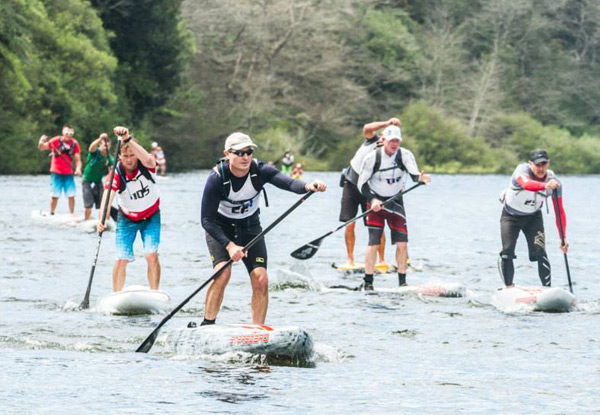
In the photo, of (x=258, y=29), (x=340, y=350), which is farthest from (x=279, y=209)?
(x=258, y=29)

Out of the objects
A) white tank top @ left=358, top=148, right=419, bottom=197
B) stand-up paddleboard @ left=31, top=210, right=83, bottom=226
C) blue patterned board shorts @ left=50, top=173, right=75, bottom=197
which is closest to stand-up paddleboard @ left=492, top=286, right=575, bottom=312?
white tank top @ left=358, top=148, right=419, bottom=197

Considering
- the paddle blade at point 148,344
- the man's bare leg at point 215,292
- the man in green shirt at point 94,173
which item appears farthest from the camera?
the man in green shirt at point 94,173

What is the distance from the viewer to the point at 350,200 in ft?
59.9

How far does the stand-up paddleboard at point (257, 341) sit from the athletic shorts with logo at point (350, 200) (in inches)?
294

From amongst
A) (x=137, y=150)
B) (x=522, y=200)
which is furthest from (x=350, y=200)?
(x=137, y=150)

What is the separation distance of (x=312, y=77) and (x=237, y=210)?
213 feet

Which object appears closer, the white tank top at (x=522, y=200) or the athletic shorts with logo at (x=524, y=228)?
the white tank top at (x=522, y=200)

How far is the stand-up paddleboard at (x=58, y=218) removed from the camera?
83.1ft

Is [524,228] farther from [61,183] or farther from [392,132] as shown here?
[61,183]

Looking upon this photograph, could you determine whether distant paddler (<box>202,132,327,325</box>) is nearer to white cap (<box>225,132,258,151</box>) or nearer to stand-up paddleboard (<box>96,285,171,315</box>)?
white cap (<box>225,132,258,151</box>)

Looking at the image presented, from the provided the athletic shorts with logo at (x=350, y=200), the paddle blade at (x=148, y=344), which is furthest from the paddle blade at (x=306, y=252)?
the paddle blade at (x=148, y=344)

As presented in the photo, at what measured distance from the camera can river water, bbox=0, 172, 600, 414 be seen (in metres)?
9.39

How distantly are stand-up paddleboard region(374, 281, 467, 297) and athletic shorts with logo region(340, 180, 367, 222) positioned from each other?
239 cm

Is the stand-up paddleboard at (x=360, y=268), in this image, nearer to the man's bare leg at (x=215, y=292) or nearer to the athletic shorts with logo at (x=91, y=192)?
the athletic shorts with logo at (x=91, y=192)
